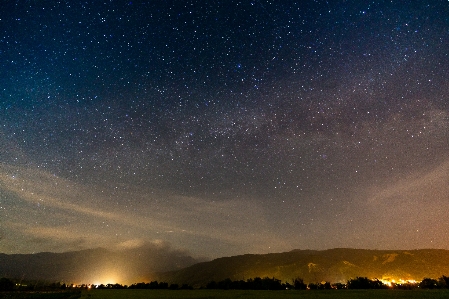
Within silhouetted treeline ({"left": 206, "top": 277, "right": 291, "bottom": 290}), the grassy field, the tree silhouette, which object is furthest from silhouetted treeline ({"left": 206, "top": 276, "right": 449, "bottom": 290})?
the tree silhouette

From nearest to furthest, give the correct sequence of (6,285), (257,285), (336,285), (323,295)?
(323,295)
(6,285)
(336,285)
(257,285)

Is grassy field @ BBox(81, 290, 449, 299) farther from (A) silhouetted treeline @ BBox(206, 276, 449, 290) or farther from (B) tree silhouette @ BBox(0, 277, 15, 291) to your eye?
(B) tree silhouette @ BBox(0, 277, 15, 291)

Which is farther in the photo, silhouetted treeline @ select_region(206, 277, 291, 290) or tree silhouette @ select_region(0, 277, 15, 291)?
silhouetted treeline @ select_region(206, 277, 291, 290)

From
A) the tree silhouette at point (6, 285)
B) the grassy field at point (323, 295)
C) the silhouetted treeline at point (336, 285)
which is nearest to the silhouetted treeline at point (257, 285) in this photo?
the silhouetted treeline at point (336, 285)

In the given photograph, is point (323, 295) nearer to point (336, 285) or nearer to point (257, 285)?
point (257, 285)

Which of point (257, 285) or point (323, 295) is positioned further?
point (257, 285)

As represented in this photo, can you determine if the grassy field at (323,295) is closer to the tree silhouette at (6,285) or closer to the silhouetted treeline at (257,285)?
the silhouetted treeline at (257,285)

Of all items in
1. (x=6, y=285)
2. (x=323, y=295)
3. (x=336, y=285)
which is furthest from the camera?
(x=336, y=285)

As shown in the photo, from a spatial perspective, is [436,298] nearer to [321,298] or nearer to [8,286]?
[321,298]

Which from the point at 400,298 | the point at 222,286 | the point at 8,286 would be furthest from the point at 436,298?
the point at 8,286

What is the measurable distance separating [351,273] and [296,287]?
459ft

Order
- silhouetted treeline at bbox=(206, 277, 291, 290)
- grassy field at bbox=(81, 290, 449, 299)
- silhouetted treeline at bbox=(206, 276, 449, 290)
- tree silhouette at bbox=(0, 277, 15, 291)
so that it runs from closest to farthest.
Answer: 1. grassy field at bbox=(81, 290, 449, 299)
2. silhouetted treeline at bbox=(206, 276, 449, 290)
3. tree silhouette at bbox=(0, 277, 15, 291)
4. silhouetted treeline at bbox=(206, 277, 291, 290)

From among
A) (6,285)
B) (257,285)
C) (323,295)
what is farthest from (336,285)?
(6,285)

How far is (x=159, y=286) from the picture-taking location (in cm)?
10475
